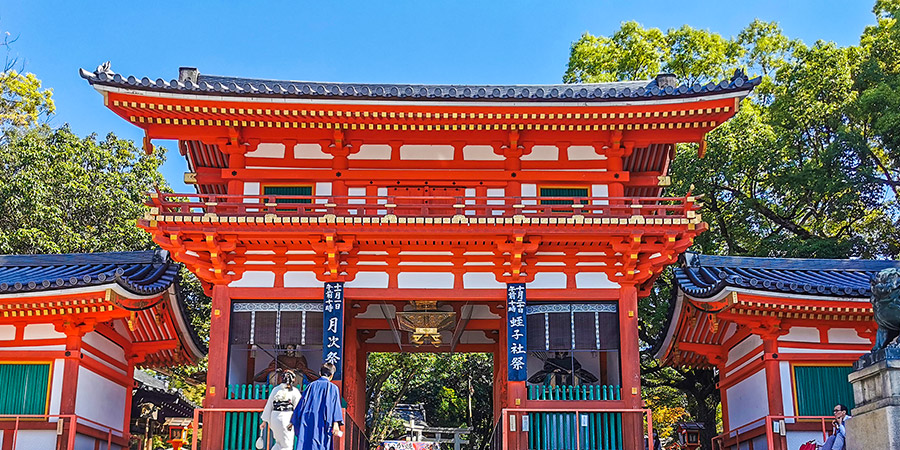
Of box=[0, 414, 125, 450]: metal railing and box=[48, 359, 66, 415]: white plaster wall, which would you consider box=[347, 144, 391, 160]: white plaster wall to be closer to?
box=[48, 359, 66, 415]: white plaster wall

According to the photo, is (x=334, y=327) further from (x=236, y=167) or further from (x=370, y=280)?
(x=236, y=167)

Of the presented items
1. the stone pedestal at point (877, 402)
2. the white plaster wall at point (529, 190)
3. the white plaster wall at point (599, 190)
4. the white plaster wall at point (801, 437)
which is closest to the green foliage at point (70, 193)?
the white plaster wall at point (529, 190)

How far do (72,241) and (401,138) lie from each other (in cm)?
1203

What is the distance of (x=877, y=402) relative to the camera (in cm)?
781

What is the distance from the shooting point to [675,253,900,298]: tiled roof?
1235cm

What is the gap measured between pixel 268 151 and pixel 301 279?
7.72 feet

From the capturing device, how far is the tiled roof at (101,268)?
43.4 feet

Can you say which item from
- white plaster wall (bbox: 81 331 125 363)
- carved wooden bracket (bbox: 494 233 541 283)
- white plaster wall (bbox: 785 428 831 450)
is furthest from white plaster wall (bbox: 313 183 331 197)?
white plaster wall (bbox: 785 428 831 450)

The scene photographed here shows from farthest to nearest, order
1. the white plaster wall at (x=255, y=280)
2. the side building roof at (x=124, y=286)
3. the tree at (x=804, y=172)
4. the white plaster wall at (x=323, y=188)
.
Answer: the tree at (x=804, y=172) → the white plaster wall at (x=323, y=188) → the white plaster wall at (x=255, y=280) → the side building roof at (x=124, y=286)

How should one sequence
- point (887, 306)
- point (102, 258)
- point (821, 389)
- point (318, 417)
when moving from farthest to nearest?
point (102, 258) < point (821, 389) < point (318, 417) < point (887, 306)

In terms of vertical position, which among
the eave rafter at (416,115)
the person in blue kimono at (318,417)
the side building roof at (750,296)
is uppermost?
the eave rafter at (416,115)

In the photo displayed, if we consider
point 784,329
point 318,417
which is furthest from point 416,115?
point 784,329

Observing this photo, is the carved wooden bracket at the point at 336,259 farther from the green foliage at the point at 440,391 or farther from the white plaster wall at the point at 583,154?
the green foliage at the point at 440,391

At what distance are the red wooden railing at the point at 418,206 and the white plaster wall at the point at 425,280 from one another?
0.96 metres
